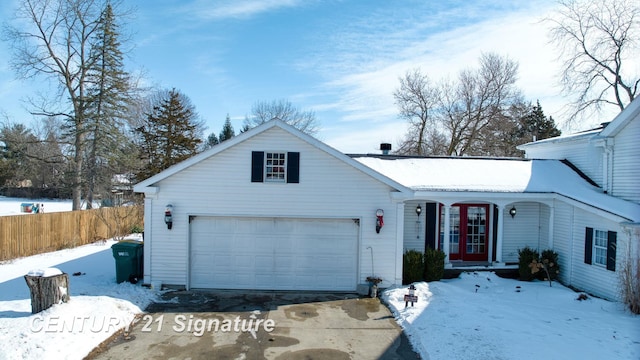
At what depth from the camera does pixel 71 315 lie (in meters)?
7.81

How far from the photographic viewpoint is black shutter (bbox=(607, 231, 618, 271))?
10.8 metres

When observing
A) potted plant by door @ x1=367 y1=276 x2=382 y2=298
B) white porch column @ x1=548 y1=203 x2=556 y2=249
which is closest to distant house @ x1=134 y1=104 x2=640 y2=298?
potted plant by door @ x1=367 y1=276 x2=382 y2=298

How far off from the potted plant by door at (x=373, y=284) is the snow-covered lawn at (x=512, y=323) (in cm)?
34

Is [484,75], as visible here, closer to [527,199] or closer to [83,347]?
[527,199]

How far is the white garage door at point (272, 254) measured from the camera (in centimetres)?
1115

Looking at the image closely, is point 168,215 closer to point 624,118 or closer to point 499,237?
point 499,237

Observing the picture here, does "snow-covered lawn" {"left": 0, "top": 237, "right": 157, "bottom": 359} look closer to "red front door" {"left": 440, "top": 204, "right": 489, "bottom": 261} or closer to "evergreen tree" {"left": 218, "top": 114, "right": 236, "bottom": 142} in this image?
"red front door" {"left": 440, "top": 204, "right": 489, "bottom": 261}

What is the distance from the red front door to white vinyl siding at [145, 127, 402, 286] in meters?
3.38

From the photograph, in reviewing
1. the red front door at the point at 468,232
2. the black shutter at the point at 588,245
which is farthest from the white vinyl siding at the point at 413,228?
the black shutter at the point at 588,245

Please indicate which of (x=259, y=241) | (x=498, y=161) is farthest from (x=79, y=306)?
(x=498, y=161)

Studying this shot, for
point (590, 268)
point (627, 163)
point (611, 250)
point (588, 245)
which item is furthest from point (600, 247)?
point (627, 163)

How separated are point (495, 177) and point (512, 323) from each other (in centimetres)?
666

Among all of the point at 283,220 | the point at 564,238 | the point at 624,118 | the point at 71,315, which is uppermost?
the point at 624,118

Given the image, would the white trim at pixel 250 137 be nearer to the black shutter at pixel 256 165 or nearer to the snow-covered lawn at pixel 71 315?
the black shutter at pixel 256 165
